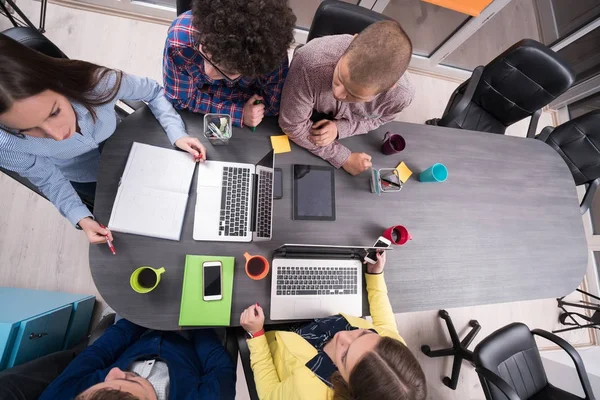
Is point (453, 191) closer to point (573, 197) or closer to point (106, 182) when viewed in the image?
point (573, 197)

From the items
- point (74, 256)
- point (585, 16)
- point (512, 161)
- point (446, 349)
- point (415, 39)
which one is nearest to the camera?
point (512, 161)

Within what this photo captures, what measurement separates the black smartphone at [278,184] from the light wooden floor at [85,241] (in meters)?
1.28

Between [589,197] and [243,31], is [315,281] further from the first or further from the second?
[589,197]

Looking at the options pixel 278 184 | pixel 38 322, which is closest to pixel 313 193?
pixel 278 184

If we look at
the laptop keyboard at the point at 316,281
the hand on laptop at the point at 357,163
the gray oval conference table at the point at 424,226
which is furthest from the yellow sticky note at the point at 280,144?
the laptop keyboard at the point at 316,281

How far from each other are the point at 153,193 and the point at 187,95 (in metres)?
0.43

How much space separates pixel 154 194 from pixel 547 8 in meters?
3.48

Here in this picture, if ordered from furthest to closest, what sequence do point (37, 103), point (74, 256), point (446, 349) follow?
point (446, 349) < point (74, 256) < point (37, 103)

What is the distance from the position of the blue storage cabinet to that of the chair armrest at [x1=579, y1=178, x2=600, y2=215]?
9.64 feet

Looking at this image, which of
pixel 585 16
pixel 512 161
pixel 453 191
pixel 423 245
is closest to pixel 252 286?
pixel 423 245

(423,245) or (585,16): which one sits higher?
(585,16)

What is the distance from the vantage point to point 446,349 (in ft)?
6.73

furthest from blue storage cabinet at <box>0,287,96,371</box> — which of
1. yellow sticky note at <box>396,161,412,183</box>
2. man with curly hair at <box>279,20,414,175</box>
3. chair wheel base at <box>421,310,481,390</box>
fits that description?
chair wheel base at <box>421,310,481,390</box>

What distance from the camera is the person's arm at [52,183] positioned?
1023 mm
